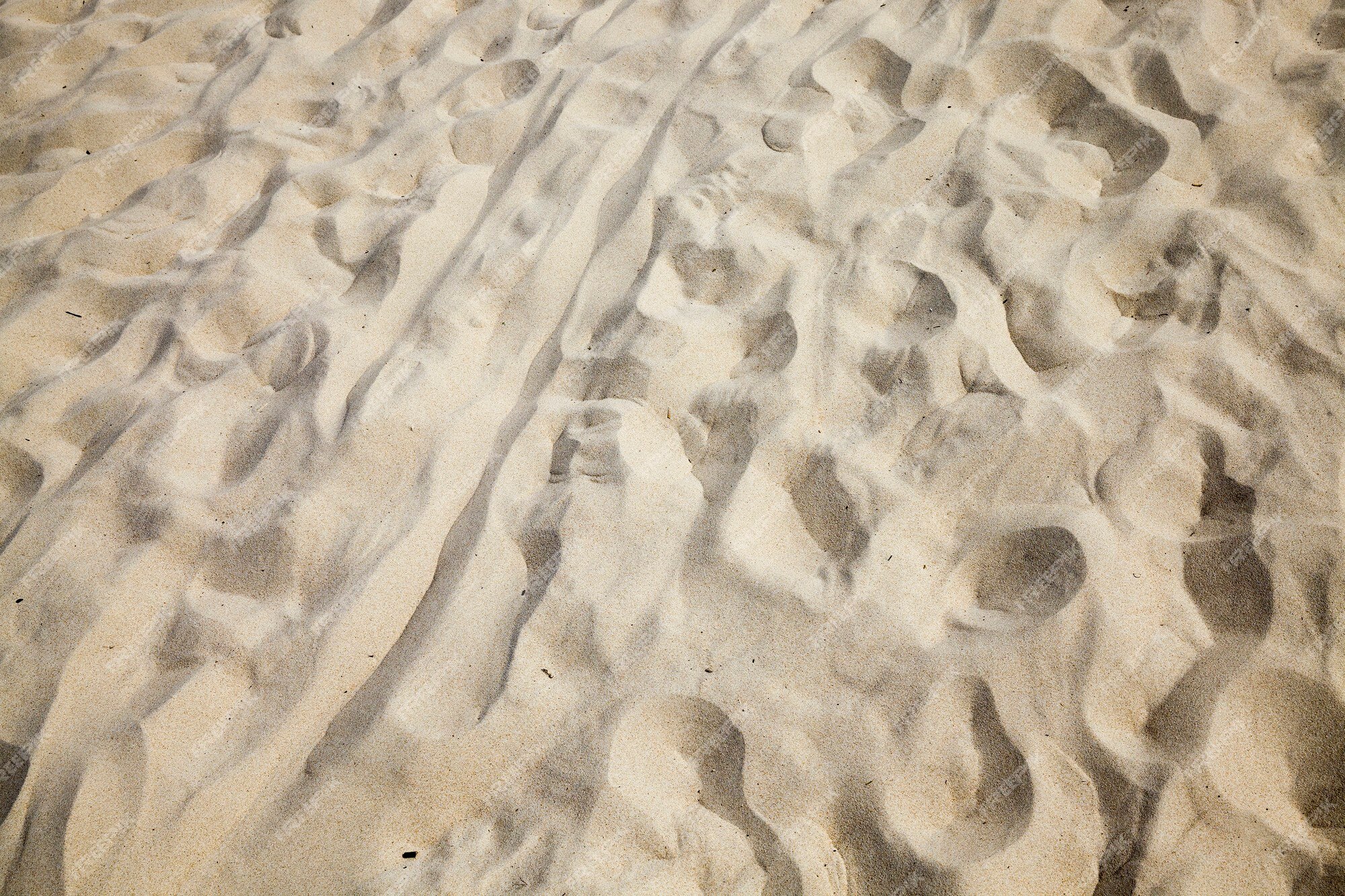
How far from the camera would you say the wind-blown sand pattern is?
148 cm

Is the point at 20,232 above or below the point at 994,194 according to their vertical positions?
below

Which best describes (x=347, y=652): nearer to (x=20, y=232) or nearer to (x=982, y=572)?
(x=982, y=572)

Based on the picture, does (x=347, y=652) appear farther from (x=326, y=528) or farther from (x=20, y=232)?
(x=20, y=232)

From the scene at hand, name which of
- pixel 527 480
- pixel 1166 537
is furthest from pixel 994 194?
pixel 527 480

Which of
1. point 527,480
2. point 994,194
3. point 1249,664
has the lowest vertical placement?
point 527,480

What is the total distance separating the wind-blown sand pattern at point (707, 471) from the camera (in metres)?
1.48

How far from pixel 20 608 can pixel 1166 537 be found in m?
2.37

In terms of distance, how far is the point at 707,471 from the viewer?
1866 mm

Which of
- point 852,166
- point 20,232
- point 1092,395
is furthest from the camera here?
point 20,232

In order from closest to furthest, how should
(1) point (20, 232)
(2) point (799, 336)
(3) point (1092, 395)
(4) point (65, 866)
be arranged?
1. (4) point (65, 866)
2. (3) point (1092, 395)
3. (2) point (799, 336)
4. (1) point (20, 232)

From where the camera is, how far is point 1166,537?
1.67 m

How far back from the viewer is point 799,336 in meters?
1.99

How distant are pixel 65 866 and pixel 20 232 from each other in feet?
6.50

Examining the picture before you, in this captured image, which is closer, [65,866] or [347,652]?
[65,866]
